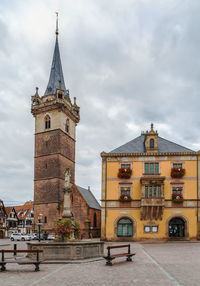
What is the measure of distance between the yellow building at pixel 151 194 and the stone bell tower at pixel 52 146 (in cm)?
2103

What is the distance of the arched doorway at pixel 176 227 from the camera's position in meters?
43.8

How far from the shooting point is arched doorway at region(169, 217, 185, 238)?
43781 millimetres

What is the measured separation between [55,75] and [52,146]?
1816 centimetres

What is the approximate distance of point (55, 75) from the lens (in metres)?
78.8

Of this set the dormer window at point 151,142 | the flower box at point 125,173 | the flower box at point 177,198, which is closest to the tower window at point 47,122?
the dormer window at point 151,142

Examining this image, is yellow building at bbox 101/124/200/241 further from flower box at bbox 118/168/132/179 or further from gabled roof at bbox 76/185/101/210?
gabled roof at bbox 76/185/101/210

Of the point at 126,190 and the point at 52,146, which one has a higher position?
the point at 52,146

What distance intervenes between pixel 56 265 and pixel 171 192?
2904cm

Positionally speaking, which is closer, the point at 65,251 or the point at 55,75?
the point at 65,251

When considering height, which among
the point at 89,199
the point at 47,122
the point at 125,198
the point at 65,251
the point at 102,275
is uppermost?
the point at 47,122

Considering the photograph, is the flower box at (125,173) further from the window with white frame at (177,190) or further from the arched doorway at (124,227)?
the window with white frame at (177,190)

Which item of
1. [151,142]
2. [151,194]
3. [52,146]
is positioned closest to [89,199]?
[52,146]

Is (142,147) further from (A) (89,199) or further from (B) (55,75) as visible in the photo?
(B) (55,75)

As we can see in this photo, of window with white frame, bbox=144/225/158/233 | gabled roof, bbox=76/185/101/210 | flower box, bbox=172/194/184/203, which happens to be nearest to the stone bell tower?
gabled roof, bbox=76/185/101/210
